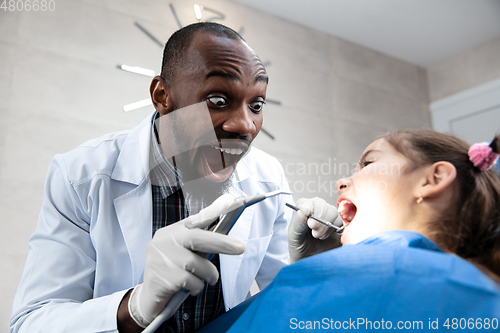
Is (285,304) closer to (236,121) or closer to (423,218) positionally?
(423,218)

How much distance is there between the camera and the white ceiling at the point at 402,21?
3027 mm

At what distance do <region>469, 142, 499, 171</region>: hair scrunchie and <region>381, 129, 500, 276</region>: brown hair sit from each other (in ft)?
0.07

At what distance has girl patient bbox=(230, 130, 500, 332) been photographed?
69 centimetres

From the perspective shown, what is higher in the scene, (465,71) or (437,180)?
(465,71)

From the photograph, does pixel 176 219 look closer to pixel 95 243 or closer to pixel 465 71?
pixel 95 243

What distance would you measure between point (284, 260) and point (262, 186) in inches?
11.9

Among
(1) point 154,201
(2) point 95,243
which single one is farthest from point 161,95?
(2) point 95,243

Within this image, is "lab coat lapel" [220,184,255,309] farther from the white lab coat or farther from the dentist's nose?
the dentist's nose

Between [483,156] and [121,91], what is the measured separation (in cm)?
197

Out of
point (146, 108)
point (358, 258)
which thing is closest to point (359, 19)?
point (146, 108)

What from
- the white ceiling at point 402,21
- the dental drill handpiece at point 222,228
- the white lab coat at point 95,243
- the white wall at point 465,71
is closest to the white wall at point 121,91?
the white ceiling at point 402,21

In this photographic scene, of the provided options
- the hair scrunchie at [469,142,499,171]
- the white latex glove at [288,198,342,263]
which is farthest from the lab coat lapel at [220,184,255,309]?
the hair scrunchie at [469,142,499,171]

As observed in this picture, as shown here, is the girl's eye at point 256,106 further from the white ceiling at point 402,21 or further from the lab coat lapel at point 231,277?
the white ceiling at point 402,21

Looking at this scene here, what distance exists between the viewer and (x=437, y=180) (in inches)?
40.1
